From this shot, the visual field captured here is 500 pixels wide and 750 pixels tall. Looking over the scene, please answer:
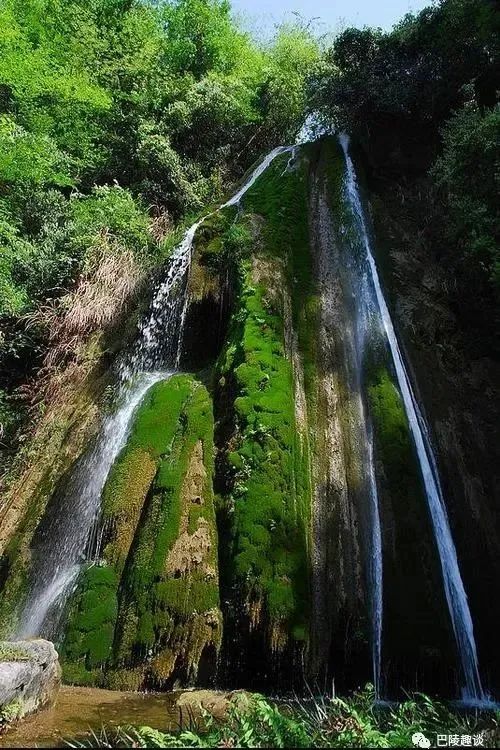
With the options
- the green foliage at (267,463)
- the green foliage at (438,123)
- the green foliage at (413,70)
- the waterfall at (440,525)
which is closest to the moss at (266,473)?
the green foliage at (267,463)

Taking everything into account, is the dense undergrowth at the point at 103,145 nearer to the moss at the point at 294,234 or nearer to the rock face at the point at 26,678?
the moss at the point at 294,234

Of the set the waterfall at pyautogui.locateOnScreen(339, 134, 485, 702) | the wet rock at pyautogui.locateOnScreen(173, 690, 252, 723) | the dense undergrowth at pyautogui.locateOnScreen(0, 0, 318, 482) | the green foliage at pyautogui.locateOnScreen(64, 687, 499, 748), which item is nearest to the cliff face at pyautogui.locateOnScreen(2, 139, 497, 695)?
the waterfall at pyautogui.locateOnScreen(339, 134, 485, 702)

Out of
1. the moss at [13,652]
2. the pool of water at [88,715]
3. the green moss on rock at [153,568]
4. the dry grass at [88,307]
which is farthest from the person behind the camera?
the dry grass at [88,307]

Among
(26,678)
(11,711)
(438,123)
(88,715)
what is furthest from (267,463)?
(438,123)

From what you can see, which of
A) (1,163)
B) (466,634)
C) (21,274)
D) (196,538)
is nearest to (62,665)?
(196,538)

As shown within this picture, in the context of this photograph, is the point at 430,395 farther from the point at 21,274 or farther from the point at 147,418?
the point at 21,274

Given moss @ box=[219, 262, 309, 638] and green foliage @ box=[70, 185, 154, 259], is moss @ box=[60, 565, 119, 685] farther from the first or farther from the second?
green foliage @ box=[70, 185, 154, 259]

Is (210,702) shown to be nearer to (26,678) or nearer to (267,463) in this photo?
(26,678)
